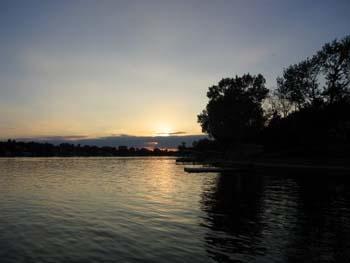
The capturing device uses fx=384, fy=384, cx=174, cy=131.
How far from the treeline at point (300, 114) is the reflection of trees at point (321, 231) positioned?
5623cm

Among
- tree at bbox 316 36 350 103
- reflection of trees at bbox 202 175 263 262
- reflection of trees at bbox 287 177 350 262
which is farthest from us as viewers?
tree at bbox 316 36 350 103

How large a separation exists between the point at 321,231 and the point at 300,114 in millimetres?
75182

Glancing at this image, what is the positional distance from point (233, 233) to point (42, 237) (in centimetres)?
945

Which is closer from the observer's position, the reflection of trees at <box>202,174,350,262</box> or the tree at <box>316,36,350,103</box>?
the reflection of trees at <box>202,174,350,262</box>

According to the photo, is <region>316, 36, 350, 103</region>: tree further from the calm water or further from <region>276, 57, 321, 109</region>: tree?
the calm water

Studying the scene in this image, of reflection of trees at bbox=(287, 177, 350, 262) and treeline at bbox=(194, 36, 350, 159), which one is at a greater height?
treeline at bbox=(194, 36, 350, 159)

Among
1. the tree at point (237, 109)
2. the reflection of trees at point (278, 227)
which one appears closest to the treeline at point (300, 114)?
the tree at point (237, 109)

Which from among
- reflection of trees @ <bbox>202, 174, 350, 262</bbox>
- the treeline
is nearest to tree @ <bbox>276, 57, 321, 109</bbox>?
the treeline

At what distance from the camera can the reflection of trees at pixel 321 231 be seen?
15308 mm

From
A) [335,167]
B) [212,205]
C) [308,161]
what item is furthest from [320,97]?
[212,205]

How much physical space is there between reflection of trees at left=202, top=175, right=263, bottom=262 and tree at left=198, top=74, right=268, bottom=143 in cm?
9039

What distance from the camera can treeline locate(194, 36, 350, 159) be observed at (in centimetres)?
8588

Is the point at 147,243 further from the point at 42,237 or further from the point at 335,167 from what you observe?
the point at 335,167

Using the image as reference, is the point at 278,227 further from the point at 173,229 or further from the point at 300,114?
the point at 300,114
